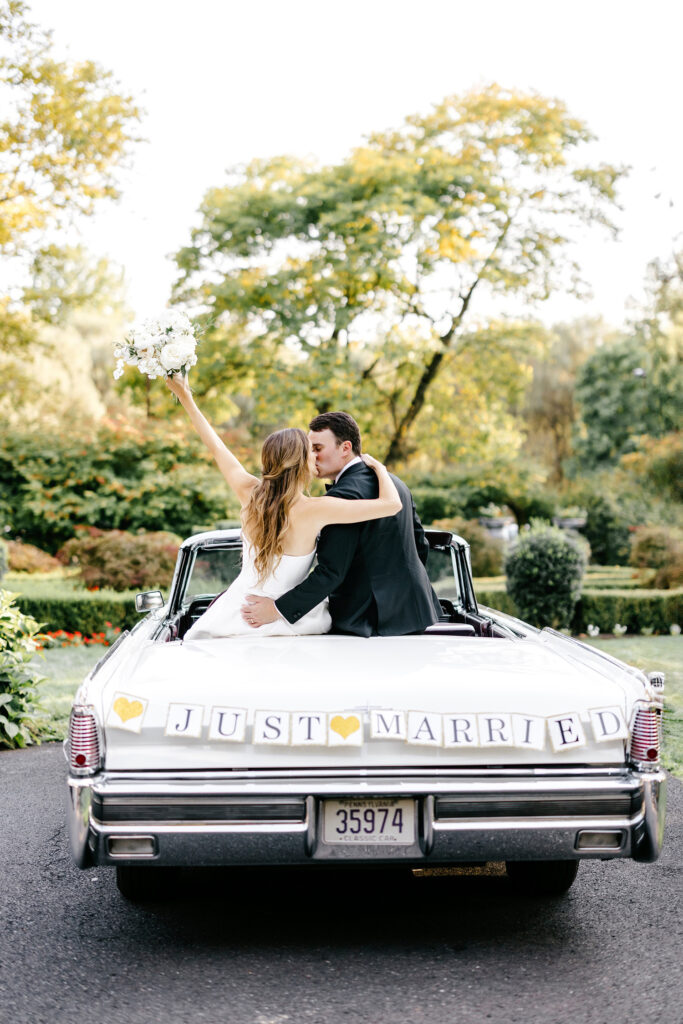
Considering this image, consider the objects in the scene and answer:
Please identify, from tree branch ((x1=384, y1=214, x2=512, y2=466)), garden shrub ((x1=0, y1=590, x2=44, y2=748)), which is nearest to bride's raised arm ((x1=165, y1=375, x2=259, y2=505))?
garden shrub ((x1=0, y1=590, x2=44, y2=748))

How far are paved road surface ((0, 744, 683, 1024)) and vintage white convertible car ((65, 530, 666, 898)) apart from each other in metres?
0.41

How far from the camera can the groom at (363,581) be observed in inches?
164

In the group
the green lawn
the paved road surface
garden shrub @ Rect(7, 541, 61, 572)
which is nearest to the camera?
the paved road surface

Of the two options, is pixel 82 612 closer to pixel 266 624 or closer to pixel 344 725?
pixel 266 624

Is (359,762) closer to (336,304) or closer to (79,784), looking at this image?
(79,784)

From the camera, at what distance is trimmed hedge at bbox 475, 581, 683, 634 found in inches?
561

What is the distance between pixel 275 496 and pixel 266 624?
55 centimetres

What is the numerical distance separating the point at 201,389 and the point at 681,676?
591 inches

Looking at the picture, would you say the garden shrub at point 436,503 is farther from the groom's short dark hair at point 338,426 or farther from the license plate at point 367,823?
the license plate at point 367,823

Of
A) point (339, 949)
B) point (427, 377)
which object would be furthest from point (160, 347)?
point (427, 377)

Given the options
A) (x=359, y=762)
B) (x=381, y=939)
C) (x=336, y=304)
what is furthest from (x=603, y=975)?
(x=336, y=304)

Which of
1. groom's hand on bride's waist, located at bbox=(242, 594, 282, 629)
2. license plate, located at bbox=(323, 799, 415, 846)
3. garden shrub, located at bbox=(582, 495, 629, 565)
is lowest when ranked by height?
garden shrub, located at bbox=(582, 495, 629, 565)

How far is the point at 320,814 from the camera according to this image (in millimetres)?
3113

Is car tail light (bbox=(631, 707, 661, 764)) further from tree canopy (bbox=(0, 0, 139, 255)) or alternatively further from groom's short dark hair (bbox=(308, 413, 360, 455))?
tree canopy (bbox=(0, 0, 139, 255))
